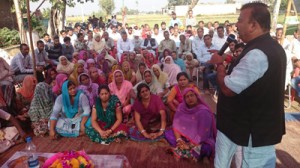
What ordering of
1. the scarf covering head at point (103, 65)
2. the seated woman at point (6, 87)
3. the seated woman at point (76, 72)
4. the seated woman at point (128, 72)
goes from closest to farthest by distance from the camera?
the seated woman at point (6, 87) → the seated woman at point (76, 72) → the seated woman at point (128, 72) → the scarf covering head at point (103, 65)

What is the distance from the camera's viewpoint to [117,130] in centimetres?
381

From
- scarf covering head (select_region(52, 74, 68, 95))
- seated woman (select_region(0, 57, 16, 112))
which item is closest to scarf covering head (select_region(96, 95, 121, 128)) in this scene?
scarf covering head (select_region(52, 74, 68, 95))

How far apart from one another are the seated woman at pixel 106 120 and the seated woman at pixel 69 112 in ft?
0.72

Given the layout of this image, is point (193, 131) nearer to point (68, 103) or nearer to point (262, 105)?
point (262, 105)

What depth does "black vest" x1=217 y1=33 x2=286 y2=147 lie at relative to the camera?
1460 mm

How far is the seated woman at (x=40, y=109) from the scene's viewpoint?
4066 millimetres

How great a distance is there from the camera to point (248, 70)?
4.68 ft

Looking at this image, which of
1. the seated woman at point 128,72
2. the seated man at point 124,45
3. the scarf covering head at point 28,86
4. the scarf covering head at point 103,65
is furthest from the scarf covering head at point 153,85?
the seated man at point 124,45

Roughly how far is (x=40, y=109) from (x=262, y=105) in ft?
12.2

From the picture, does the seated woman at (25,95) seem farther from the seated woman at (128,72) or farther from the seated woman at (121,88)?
the seated woman at (128,72)

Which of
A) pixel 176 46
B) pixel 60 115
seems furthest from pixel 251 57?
pixel 176 46

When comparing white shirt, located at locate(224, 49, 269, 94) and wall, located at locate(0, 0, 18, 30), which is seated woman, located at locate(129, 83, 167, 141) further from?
wall, located at locate(0, 0, 18, 30)

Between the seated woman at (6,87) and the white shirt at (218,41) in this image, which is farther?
the white shirt at (218,41)

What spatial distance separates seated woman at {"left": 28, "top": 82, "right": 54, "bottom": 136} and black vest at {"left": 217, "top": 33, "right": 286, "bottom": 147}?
11.0ft
